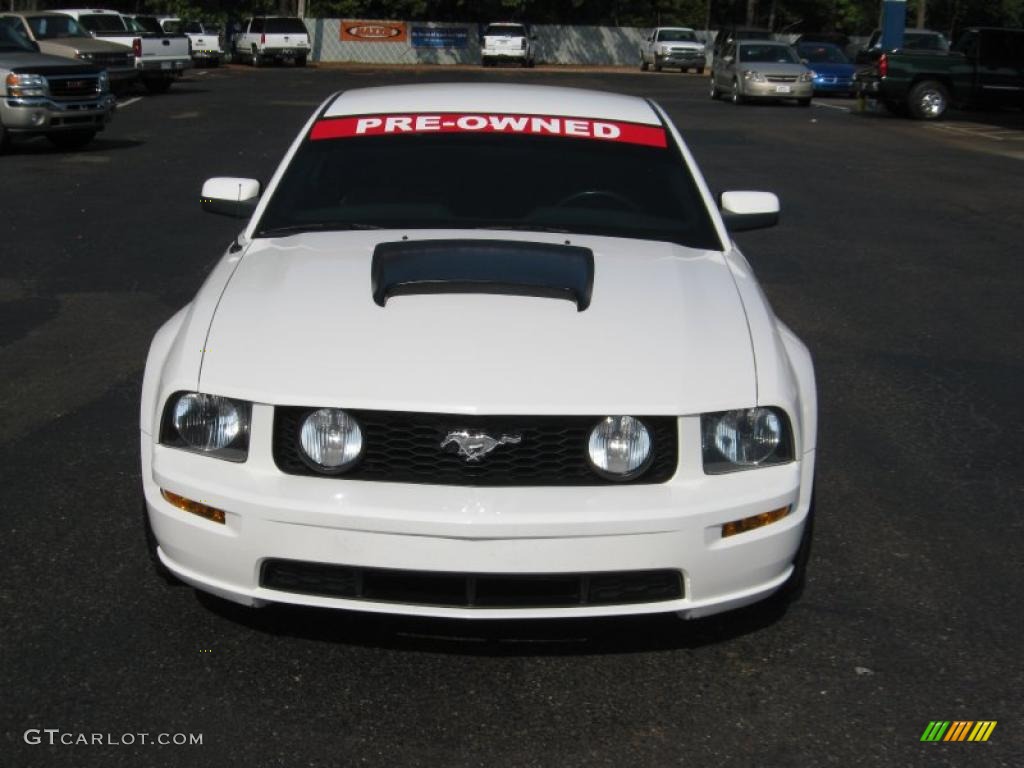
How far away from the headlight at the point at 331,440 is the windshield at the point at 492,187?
4.83ft

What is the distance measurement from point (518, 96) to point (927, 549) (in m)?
2.38

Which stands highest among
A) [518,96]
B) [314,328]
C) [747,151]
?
[518,96]

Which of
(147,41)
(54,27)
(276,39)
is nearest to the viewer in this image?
(54,27)

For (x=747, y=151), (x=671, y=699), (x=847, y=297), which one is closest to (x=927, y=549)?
(x=671, y=699)

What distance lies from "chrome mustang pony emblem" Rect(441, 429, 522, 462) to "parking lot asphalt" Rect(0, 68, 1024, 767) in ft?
1.49

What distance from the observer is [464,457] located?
145 inches

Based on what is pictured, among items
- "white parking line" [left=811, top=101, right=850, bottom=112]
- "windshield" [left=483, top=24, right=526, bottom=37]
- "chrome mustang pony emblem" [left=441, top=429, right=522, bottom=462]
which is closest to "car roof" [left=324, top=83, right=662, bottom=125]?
"chrome mustang pony emblem" [left=441, top=429, right=522, bottom=462]

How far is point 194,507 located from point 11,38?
19.5 meters

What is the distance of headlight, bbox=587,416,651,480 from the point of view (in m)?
3.73

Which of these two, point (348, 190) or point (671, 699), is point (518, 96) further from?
point (671, 699)

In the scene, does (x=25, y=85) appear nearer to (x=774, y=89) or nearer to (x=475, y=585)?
(x=475, y=585)

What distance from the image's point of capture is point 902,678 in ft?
13.1

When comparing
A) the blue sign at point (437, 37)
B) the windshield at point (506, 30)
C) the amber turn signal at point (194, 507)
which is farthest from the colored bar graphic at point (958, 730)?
the blue sign at point (437, 37)

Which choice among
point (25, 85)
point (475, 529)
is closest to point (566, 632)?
point (475, 529)
